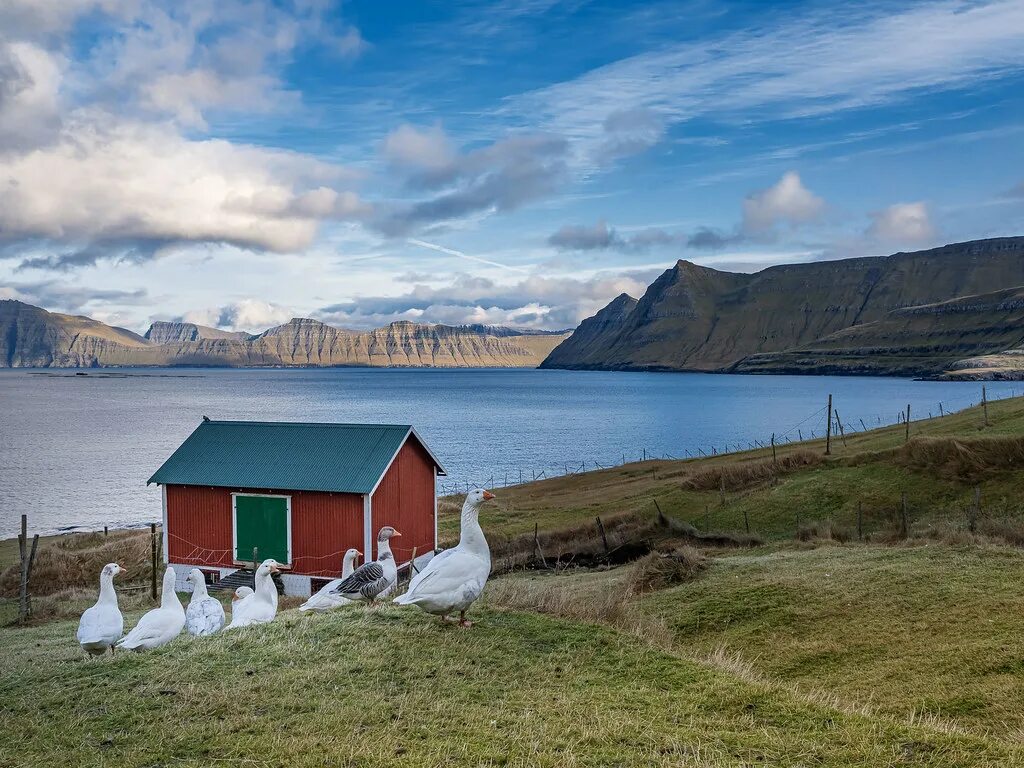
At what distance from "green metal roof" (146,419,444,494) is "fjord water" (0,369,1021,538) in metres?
26.0

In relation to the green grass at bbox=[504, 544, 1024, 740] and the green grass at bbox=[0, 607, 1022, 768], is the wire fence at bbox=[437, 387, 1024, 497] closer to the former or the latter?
the green grass at bbox=[504, 544, 1024, 740]

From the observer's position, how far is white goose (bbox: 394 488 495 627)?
10.4 meters

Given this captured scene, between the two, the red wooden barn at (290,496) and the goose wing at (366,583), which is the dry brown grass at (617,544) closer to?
the red wooden barn at (290,496)

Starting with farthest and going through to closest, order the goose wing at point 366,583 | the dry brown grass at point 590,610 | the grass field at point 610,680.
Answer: the goose wing at point 366,583
the dry brown grass at point 590,610
the grass field at point 610,680

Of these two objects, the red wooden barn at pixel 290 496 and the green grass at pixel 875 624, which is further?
the red wooden barn at pixel 290 496

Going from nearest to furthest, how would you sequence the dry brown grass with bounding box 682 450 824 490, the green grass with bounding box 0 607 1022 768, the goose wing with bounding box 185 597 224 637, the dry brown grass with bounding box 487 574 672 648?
the green grass with bounding box 0 607 1022 768 → the dry brown grass with bounding box 487 574 672 648 → the goose wing with bounding box 185 597 224 637 → the dry brown grass with bounding box 682 450 824 490

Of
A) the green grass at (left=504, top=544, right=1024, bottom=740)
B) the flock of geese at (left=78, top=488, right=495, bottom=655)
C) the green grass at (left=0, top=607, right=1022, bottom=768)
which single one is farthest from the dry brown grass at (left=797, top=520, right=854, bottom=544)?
the green grass at (left=0, top=607, right=1022, bottom=768)

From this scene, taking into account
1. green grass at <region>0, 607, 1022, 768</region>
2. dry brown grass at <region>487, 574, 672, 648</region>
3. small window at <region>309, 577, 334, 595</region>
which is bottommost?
small window at <region>309, 577, 334, 595</region>

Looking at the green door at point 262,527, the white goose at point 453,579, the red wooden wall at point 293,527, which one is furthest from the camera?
the green door at point 262,527

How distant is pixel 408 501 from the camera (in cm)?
3042

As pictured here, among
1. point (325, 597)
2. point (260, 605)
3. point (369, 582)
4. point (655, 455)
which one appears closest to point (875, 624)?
point (369, 582)

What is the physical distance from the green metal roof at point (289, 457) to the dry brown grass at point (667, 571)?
1171 centimetres

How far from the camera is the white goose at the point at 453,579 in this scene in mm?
10375

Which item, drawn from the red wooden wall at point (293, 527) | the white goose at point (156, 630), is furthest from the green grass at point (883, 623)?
the red wooden wall at point (293, 527)
